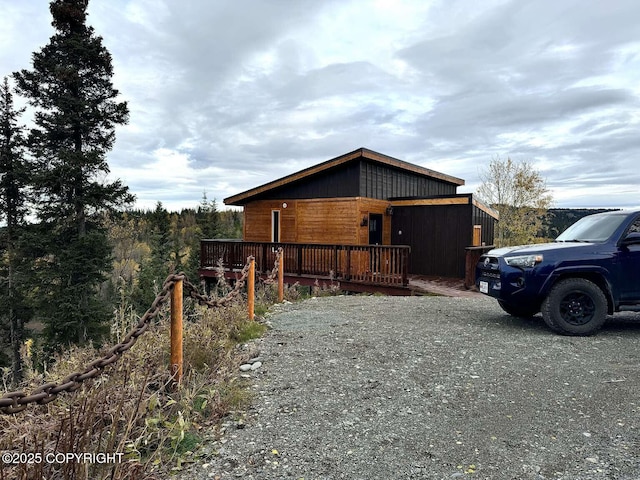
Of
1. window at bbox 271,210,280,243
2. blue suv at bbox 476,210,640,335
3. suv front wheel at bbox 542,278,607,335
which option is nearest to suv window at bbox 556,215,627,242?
blue suv at bbox 476,210,640,335

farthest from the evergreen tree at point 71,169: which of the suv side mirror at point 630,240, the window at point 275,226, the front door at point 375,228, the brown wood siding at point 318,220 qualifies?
the suv side mirror at point 630,240

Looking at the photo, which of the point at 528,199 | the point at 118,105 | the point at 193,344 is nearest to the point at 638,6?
the point at 193,344

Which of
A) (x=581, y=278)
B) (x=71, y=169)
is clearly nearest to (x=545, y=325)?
(x=581, y=278)

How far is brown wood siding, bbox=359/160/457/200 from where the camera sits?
13250 mm

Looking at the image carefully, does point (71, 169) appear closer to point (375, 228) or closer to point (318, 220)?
point (318, 220)

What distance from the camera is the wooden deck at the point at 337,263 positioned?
10.7m

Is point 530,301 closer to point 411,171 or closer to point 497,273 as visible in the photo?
point 497,273

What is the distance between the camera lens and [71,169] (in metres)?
16.4

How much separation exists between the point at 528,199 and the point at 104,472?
115ft

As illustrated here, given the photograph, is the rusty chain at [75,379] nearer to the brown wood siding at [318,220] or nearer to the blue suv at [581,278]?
the blue suv at [581,278]

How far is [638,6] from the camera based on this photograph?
8438mm

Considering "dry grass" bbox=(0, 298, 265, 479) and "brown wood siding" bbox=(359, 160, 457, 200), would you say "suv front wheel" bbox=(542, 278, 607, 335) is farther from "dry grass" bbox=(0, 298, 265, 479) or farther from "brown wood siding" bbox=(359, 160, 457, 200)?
"brown wood siding" bbox=(359, 160, 457, 200)

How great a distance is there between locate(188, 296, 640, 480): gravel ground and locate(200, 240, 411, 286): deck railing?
536cm

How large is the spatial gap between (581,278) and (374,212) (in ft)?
28.6
